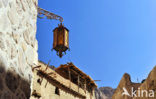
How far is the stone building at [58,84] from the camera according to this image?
41.8 feet

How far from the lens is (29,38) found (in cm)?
294

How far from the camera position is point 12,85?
224 cm

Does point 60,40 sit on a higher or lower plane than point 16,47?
higher

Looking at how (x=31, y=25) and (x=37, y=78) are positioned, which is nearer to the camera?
(x=31, y=25)

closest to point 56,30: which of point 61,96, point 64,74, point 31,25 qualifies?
point 31,25

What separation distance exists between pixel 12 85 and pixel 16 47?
1.59 ft

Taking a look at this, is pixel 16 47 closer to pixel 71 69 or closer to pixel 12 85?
pixel 12 85

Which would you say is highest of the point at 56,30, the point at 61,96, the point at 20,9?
the point at 56,30

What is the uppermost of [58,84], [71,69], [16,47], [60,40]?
[71,69]

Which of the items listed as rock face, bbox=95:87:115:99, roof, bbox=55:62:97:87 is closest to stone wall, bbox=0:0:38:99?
roof, bbox=55:62:97:87

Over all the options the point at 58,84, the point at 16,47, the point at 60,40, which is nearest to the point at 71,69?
the point at 58,84

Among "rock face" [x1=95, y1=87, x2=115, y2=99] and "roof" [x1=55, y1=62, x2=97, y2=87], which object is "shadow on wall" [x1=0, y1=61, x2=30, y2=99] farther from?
"rock face" [x1=95, y1=87, x2=115, y2=99]

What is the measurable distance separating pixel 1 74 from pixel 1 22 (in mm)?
550

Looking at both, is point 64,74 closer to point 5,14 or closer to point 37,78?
point 37,78
